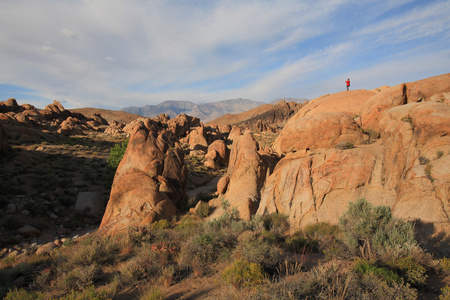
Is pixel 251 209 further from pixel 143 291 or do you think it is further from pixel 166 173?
pixel 143 291

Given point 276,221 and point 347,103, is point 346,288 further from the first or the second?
point 347,103

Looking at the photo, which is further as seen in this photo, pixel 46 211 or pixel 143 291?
pixel 46 211

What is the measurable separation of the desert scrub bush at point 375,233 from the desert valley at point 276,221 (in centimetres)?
4

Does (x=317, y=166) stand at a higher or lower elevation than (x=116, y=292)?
higher

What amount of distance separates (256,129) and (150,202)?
2804 inches

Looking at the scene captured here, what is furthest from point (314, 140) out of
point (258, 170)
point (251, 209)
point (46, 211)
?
point (46, 211)

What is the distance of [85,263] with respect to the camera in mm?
7863

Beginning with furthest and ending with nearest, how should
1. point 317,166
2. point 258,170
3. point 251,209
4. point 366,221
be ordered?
point 258,170, point 251,209, point 317,166, point 366,221

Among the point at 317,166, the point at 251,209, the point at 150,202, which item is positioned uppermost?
the point at 317,166

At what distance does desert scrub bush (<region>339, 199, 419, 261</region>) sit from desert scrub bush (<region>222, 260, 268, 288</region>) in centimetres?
299

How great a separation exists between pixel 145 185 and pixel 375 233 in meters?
11.5

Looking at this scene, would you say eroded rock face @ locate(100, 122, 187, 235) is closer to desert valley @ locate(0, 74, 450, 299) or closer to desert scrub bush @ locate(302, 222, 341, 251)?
desert valley @ locate(0, 74, 450, 299)

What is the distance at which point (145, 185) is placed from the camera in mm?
13859

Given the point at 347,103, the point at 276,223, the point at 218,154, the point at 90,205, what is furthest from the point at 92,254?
the point at 218,154
